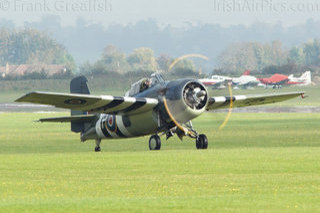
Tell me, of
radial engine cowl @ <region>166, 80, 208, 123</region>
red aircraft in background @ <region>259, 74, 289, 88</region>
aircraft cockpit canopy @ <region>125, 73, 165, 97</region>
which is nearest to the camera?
radial engine cowl @ <region>166, 80, 208, 123</region>

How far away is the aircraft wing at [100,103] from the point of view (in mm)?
30281

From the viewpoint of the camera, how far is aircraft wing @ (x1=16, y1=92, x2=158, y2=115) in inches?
1192

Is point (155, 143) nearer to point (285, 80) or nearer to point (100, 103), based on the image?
point (100, 103)

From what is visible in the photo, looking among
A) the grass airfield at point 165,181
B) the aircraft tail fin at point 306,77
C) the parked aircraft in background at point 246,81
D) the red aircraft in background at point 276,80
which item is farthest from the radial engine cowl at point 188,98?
the aircraft tail fin at point 306,77

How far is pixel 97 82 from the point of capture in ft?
328

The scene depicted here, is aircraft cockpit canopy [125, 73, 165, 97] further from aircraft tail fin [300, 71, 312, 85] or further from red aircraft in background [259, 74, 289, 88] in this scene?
aircraft tail fin [300, 71, 312, 85]

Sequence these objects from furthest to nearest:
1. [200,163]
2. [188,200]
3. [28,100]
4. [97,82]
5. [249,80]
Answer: [249,80]
[97,82]
[28,100]
[200,163]
[188,200]

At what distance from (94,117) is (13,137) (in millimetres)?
9613

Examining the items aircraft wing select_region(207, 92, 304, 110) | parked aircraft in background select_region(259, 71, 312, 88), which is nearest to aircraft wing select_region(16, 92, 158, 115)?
aircraft wing select_region(207, 92, 304, 110)

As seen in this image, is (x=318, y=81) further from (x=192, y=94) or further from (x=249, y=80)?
(x=192, y=94)

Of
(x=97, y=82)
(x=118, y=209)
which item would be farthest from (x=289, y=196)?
(x=97, y=82)

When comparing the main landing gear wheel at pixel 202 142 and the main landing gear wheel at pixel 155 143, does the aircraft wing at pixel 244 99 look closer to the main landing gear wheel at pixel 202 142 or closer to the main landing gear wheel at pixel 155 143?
the main landing gear wheel at pixel 202 142

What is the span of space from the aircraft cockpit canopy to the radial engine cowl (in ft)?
4.14

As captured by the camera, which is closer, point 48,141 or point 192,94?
point 192,94
